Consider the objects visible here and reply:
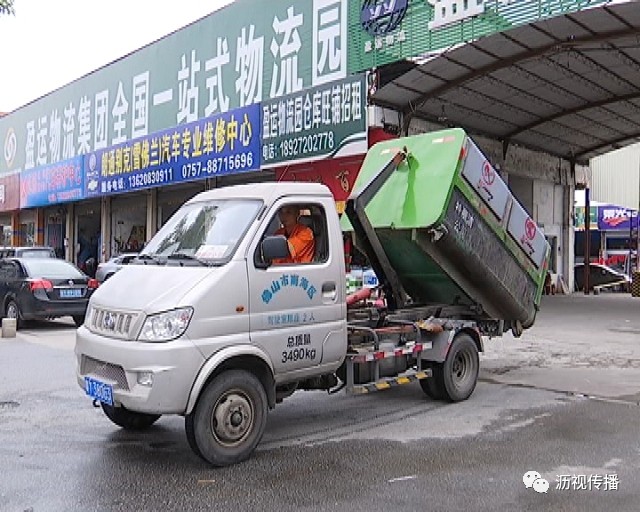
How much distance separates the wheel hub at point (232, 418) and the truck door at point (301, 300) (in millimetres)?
416

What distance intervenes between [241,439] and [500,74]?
1496cm

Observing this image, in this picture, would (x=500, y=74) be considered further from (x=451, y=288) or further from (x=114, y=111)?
(x=114, y=111)


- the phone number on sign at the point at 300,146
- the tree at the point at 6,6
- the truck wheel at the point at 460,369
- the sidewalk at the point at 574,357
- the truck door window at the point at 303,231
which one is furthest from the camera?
the phone number on sign at the point at 300,146

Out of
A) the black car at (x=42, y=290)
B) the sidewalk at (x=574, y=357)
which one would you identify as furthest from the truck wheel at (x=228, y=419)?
the black car at (x=42, y=290)

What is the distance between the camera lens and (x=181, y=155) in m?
22.4

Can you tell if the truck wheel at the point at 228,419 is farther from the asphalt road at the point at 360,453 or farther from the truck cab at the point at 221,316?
the asphalt road at the point at 360,453

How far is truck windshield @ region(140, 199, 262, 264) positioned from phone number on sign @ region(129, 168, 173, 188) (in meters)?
17.2

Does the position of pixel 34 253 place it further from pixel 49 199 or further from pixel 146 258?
pixel 49 199

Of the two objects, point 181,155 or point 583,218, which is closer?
point 181,155

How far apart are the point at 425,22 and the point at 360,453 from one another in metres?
12.3

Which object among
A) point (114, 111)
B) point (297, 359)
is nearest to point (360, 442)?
Result: point (297, 359)

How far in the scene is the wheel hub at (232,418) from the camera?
5199mm

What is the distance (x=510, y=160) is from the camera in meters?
24.3

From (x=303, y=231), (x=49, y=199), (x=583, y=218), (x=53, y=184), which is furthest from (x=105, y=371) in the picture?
(x=583, y=218)
